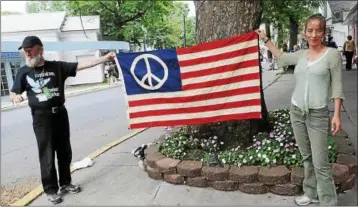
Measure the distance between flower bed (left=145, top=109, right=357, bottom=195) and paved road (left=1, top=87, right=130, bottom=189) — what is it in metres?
1.92

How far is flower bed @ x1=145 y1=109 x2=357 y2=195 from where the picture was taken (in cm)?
363

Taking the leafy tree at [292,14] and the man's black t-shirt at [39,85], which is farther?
the leafy tree at [292,14]

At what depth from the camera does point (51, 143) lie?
393cm

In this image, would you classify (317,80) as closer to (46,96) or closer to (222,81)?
(222,81)

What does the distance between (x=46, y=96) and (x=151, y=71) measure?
3.95 ft

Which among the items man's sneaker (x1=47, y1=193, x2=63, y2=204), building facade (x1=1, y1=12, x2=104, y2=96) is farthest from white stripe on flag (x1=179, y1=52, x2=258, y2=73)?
building facade (x1=1, y1=12, x2=104, y2=96)

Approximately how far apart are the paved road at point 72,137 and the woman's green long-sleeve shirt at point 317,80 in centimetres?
357

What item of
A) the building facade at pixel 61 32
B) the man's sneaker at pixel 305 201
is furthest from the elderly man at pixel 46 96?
the building facade at pixel 61 32

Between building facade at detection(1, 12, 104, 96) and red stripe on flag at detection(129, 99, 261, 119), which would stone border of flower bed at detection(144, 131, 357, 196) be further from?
building facade at detection(1, 12, 104, 96)

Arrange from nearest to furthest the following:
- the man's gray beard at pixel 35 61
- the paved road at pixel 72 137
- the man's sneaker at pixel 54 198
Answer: the man's gray beard at pixel 35 61
the man's sneaker at pixel 54 198
the paved road at pixel 72 137

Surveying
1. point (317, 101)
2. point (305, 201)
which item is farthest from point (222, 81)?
point (305, 201)

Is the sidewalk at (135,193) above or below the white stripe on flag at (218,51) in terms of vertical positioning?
below

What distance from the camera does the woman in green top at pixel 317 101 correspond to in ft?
9.72

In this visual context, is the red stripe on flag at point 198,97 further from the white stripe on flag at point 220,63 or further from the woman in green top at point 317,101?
the woman in green top at point 317,101
